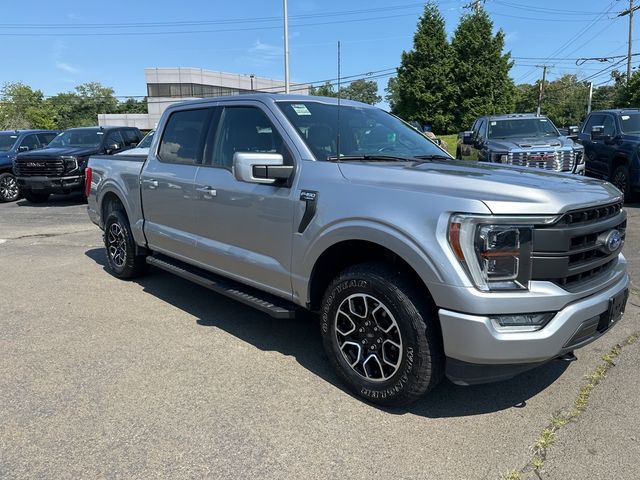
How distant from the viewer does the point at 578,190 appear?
9.59 ft

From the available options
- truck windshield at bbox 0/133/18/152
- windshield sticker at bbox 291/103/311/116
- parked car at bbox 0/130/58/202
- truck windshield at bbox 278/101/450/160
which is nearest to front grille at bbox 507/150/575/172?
truck windshield at bbox 278/101/450/160

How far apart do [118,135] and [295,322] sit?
39.4ft

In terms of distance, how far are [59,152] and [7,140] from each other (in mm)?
3969

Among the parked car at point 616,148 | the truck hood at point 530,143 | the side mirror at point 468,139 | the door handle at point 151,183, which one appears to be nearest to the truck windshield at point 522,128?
the side mirror at point 468,139

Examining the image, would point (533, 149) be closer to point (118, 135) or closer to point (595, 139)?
point (595, 139)

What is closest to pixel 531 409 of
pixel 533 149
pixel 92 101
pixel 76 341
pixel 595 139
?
pixel 76 341

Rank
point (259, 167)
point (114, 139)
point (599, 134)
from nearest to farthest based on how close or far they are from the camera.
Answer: point (259, 167)
point (599, 134)
point (114, 139)

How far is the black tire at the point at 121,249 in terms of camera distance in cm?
578

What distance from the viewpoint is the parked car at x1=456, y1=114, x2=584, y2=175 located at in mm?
9906

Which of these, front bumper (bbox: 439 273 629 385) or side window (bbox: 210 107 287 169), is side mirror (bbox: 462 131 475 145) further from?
front bumper (bbox: 439 273 629 385)

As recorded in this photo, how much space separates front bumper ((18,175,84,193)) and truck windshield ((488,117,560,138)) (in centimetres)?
1017

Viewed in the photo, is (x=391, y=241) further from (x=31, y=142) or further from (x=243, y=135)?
(x=31, y=142)

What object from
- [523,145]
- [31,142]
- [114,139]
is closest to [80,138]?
[114,139]

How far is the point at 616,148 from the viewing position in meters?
10.7
